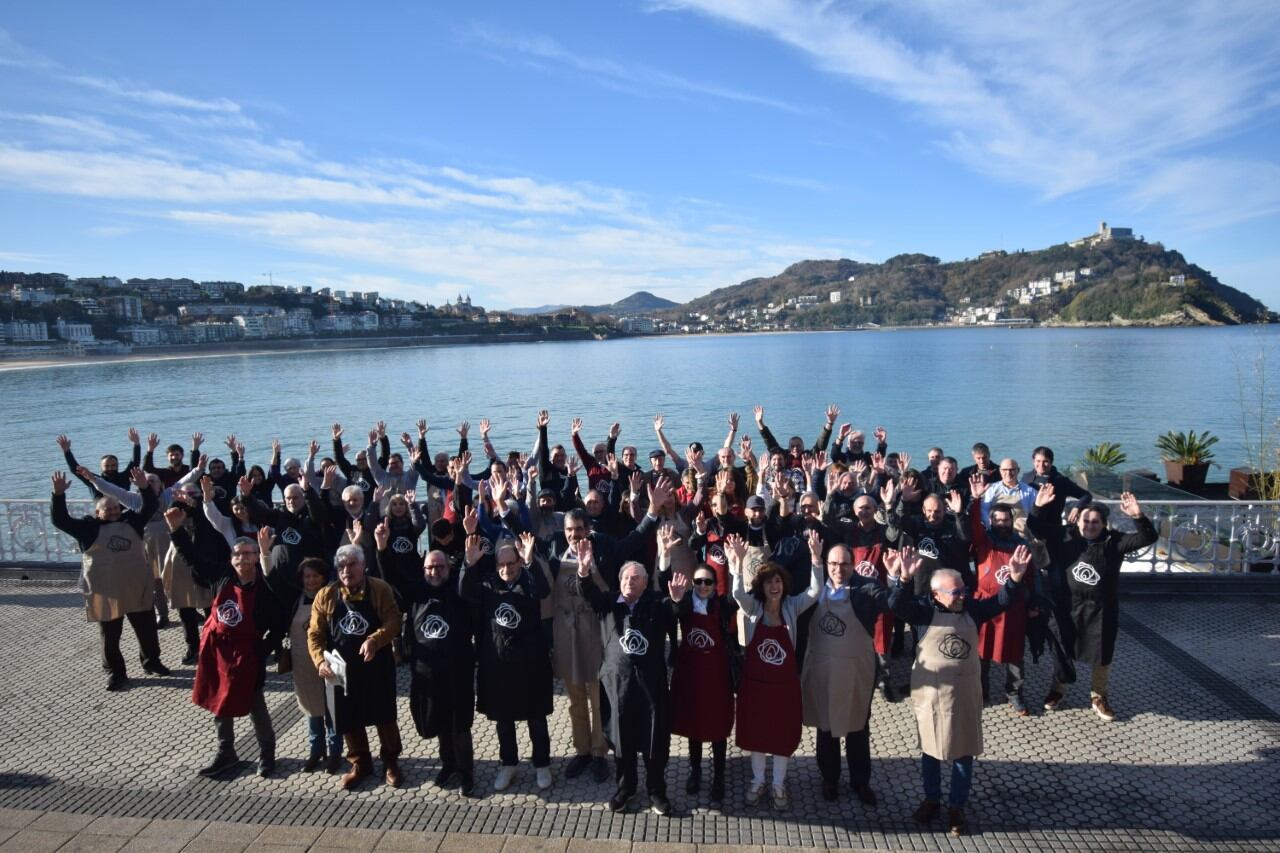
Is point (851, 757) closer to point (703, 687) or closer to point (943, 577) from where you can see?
point (703, 687)

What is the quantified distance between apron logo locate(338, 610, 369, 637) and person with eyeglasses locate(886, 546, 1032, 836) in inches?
123

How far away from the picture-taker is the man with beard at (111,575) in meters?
5.95

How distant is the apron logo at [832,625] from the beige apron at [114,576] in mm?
5523

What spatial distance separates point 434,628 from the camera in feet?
14.4

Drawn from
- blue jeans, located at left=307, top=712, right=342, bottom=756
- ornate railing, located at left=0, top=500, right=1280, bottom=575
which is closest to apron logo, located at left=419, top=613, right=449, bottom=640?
blue jeans, located at left=307, top=712, right=342, bottom=756

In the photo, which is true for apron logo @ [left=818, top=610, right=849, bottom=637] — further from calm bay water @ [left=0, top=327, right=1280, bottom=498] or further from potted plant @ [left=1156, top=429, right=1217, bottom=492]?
calm bay water @ [left=0, top=327, right=1280, bottom=498]

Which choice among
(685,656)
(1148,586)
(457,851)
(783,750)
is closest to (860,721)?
(783,750)

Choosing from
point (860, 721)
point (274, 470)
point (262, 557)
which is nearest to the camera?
point (860, 721)

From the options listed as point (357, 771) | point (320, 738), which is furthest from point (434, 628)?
point (320, 738)

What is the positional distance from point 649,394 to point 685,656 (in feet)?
167

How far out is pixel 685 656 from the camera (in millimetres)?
4262

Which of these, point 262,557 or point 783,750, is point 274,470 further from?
point 783,750

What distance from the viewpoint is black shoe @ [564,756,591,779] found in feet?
15.4

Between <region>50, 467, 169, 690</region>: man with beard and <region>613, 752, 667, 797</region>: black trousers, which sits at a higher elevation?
<region>50, 467, 169, 690</region>: man with beard
